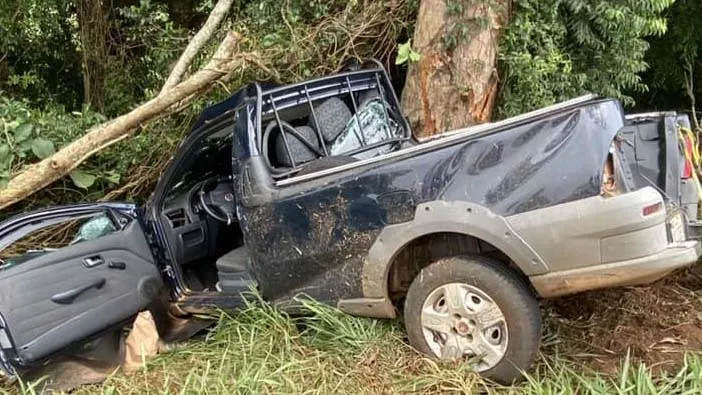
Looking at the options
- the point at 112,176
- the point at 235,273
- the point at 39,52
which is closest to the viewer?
the point at 235,273

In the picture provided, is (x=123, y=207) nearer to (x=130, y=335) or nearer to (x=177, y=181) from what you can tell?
(x=177, y=181)

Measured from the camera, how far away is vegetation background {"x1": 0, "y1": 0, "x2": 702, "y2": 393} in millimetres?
3668

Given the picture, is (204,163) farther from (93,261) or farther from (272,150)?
(93,261)

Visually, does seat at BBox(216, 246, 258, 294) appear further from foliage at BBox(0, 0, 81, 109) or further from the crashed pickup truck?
foliage at BBox(0, 0, 81, 109)

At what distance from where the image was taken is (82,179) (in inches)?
236

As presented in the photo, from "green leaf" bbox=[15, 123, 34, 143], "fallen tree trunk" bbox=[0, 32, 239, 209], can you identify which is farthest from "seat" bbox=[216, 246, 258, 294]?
"green leaf" bbox=[15, 123, 34, 143]

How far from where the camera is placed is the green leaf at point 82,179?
19.5ft

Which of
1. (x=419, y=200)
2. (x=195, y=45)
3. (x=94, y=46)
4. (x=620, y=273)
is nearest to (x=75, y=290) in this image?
(x=419, y=200)

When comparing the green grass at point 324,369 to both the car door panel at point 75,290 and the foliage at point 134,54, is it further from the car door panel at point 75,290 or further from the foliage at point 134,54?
the foliage at point 134,54

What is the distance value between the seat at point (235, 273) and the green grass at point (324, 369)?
0.19 meters

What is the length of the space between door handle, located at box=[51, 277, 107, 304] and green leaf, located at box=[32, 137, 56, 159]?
232cm

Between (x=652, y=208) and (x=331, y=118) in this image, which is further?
(x=331, y=118)

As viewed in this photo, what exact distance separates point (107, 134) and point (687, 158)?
4414 millimetres

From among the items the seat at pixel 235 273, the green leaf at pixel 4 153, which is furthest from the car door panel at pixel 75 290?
the green leaf at pixel 4 153
